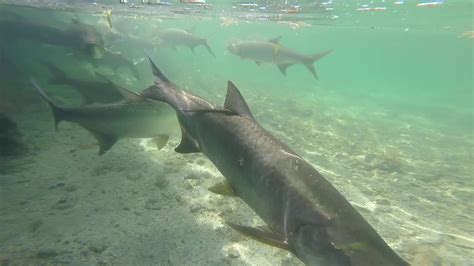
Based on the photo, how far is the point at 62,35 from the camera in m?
11.7

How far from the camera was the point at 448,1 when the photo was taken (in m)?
21.4

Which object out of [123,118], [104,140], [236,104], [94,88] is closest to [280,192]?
[236,104]

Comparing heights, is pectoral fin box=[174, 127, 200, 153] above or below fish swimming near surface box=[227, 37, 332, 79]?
above

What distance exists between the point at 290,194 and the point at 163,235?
112 inches

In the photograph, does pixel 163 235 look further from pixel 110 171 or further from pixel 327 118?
pixel 327 118

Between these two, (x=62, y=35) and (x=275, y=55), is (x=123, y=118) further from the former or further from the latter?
(x=275, y=55)

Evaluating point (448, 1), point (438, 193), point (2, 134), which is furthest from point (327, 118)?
point (2, 134)

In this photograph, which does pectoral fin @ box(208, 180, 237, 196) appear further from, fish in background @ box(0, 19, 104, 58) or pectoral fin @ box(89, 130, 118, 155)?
fish in background @ box(0, 19, 104, 58)

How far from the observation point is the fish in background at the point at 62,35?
1057cm

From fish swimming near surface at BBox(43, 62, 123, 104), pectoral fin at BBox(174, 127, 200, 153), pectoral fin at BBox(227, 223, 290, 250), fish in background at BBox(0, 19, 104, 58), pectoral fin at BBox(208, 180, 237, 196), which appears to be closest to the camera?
pectoral fin at BBox(227, 223, 290, 250)

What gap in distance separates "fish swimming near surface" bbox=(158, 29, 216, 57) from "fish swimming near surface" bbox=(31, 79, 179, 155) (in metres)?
13.5

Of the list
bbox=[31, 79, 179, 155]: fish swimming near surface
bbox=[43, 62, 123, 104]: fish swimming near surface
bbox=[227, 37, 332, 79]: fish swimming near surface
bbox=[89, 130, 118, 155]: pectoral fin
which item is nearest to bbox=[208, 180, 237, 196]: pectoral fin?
bbox=[31, 79, 179, 155]: fish swimming near surface

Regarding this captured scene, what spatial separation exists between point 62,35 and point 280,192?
11.7 metres

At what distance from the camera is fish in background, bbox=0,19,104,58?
10.6 metres
